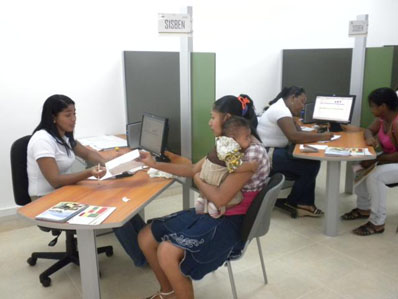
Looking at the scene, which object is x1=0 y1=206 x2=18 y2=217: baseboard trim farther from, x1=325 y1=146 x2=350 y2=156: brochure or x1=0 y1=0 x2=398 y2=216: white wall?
x1=325 y1=146 x2=350 y2=156: brochure

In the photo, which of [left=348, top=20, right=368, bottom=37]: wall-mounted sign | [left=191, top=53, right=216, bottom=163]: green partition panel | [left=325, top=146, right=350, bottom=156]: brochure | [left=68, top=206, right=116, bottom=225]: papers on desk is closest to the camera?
[left=68, top=206, right=116, bottom=225]: papers on desk

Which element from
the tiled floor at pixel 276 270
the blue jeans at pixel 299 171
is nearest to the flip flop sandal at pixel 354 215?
the tiled floor at pixel 276 270

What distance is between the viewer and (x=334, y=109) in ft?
12.7

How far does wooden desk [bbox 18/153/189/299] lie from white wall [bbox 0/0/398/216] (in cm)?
140

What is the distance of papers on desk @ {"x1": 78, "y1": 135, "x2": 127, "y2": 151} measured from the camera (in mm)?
3243

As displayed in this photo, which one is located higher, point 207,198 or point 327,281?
point 207,198

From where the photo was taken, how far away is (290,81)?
4875 millimetres

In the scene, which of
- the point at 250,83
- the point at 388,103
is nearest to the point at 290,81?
the point at 250,83

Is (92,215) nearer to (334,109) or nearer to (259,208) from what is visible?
(259,208)

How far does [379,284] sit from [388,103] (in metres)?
1.41

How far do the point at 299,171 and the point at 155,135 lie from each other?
1.43m

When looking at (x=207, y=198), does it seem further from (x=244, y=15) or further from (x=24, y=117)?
(x=244, y=15)

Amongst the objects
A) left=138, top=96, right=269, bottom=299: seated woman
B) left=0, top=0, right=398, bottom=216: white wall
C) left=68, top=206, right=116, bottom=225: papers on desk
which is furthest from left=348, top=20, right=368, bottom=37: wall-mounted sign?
left=68, top=206, right=116, bottom=225: papers on desk

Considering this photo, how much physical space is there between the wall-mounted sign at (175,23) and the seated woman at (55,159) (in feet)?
2.53
